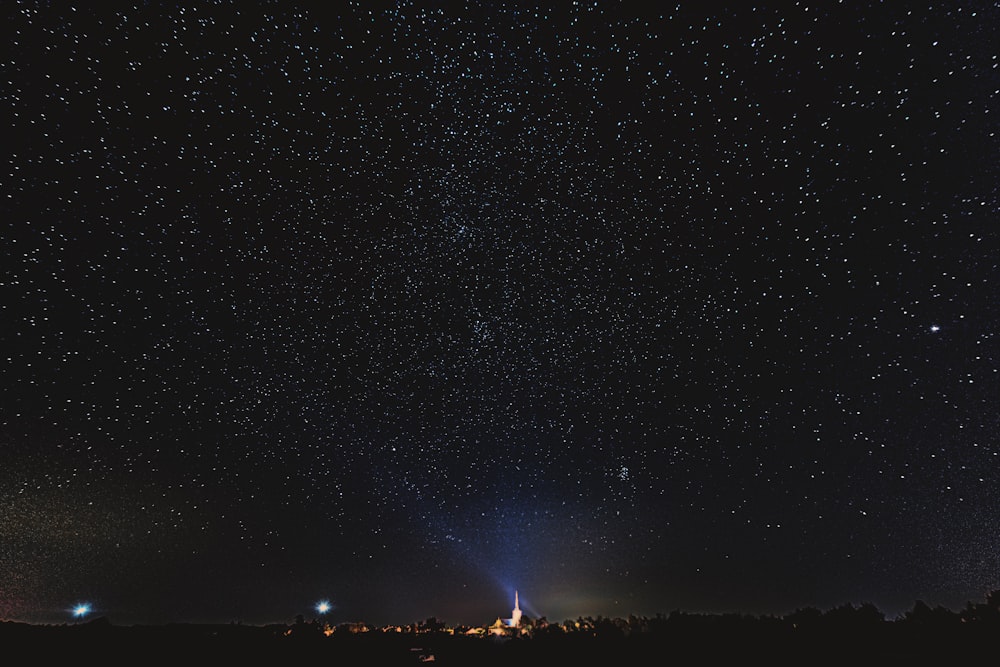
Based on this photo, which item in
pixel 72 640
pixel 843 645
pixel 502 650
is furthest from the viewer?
pixel 72 640

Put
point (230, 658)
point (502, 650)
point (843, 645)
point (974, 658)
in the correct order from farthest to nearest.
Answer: point (502, 650) → point (230, 658) → point (843, 645) → point (974, 658)

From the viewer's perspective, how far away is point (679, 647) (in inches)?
299

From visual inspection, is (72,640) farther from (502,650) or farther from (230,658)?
(502,650)

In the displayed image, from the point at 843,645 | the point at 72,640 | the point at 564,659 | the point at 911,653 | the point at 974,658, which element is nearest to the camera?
the point at 974,658

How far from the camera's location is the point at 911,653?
21.5 ft

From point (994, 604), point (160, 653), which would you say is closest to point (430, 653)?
point (160, 653)

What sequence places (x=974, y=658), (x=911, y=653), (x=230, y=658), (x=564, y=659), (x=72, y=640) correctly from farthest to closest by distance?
(x=72, y=640) < (x=230, y=658) < (x=564, y=659) < (x=911, y=653) < (x=974, y=658)

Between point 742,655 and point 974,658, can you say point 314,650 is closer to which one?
point 742,655

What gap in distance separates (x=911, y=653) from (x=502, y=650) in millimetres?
5892

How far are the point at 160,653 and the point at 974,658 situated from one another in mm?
11706

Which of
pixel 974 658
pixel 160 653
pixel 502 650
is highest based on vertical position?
pixel 160 653

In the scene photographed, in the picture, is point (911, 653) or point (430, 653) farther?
point (430, 653)

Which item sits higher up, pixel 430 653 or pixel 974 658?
pixel 430 653

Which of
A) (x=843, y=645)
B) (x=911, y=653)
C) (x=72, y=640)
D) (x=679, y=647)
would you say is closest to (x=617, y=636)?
(x=679, y=647)
